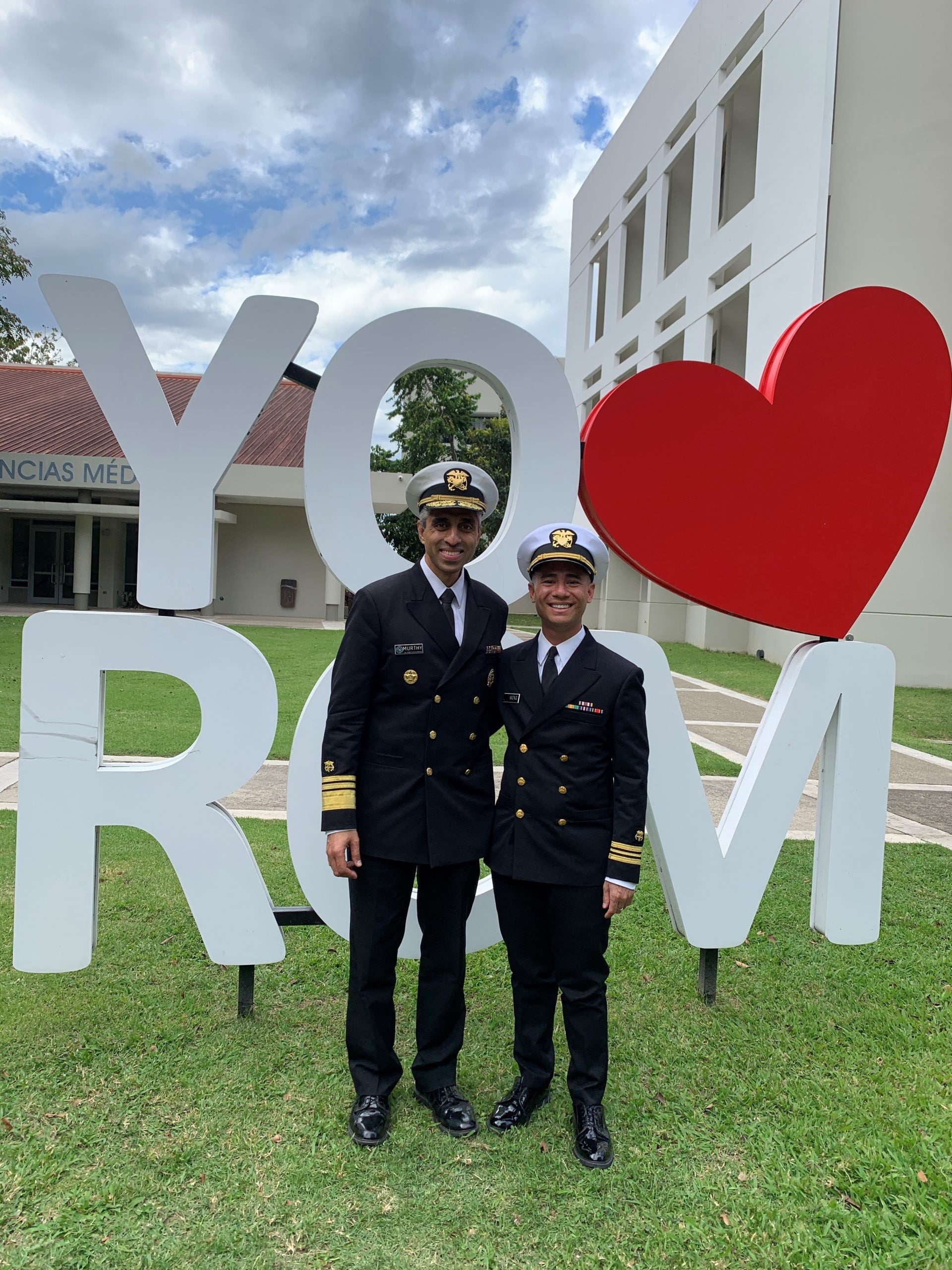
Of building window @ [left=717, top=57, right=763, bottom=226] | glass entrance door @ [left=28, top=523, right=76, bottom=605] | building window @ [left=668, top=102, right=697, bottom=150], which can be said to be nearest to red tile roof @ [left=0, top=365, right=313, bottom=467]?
glass entrance door @ [left=28, top=523, right=76, bottom=605]

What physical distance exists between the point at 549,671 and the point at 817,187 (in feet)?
45.5

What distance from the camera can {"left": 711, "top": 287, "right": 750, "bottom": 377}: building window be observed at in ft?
57.2

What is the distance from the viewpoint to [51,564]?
76.0ft

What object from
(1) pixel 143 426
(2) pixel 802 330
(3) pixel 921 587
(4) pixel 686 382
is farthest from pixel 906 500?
(3) pixel 921 587

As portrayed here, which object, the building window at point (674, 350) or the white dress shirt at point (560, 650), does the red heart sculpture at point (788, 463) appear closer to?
the white dress shirt at point (560, 650)

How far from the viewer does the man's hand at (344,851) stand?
8.07ft

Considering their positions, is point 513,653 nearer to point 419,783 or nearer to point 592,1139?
point 419,783

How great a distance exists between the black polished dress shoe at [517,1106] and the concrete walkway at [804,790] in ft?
7.37

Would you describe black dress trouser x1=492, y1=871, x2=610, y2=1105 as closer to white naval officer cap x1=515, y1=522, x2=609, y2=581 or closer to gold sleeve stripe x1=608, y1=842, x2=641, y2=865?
gold sleeve stripe x1=608, y1=842, x2=641, y2=865

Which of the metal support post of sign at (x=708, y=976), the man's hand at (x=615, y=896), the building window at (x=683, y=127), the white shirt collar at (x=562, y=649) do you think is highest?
the building window at (x=683, y=127)

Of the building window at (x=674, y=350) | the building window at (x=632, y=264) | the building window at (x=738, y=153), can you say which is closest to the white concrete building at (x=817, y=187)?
the building window at (x=738, y=153)

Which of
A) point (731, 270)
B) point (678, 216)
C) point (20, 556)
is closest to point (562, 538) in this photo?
point (731, 270)

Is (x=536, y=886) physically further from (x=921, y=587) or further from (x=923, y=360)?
(x=921, y=587)

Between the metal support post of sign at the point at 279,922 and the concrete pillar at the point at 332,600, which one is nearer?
the metal support post of sign at the point at 279,922
